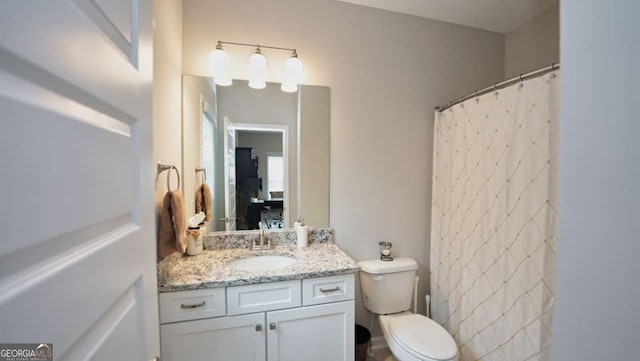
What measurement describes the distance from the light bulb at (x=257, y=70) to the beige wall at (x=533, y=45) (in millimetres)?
2040

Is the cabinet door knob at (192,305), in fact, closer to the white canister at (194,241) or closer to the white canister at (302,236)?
the white canister at (194,241)

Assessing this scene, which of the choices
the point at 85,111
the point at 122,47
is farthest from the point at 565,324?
the point at 122,47

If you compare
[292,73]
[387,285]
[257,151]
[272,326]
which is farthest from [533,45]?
[272,326]

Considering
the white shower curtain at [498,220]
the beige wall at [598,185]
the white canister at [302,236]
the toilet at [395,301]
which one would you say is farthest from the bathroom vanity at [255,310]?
the beige wall at [598,185]

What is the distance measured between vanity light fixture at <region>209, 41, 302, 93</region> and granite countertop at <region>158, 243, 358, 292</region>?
110 cm

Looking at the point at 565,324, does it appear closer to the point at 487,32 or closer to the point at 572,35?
the point at 572,35

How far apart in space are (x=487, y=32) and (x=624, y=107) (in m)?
2.20

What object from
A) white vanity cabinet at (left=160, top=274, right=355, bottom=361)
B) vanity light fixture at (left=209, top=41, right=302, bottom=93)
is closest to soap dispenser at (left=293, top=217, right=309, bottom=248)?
white vanity cabinet at (left=160, top=274, right=355, bottom=361)

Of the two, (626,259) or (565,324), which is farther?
(565,324)

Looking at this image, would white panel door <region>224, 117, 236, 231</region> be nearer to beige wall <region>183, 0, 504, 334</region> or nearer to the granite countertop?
the granite countertop

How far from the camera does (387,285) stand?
73.5 inches

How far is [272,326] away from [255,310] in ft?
0.41

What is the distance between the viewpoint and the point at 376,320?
6.72 feet

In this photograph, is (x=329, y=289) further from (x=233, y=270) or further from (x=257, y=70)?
(x=257, y=70)
